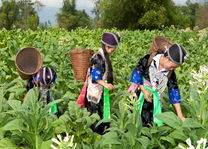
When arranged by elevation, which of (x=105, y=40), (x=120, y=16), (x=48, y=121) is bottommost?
(x=48, y=121)

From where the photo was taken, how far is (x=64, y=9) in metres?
102

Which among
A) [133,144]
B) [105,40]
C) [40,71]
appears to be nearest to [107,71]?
[105,40]

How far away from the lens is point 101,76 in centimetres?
455

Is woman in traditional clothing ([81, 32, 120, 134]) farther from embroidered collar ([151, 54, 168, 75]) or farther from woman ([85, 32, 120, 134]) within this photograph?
embroidered collar ([151, 54, 168, 75])

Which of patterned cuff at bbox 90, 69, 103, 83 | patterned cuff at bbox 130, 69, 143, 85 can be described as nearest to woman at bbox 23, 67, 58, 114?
patterned cuff at bbox 90, 69, 103, 83

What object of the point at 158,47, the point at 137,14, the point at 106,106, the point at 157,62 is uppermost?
the point at 137,14

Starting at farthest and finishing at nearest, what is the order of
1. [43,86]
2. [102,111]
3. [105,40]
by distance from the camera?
[102,111], [105,40], [43,86]

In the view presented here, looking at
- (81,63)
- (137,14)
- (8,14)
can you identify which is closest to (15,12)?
(8,14)

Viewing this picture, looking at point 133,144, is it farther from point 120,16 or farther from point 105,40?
point 120,16

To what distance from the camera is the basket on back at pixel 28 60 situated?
4.31 metres

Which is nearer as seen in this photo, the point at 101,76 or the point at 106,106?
the point at 101,76

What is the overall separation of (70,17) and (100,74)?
95.2 meters

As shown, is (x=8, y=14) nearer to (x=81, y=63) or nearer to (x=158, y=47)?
(x=81, y=63)

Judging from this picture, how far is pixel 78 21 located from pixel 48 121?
9900 cm
